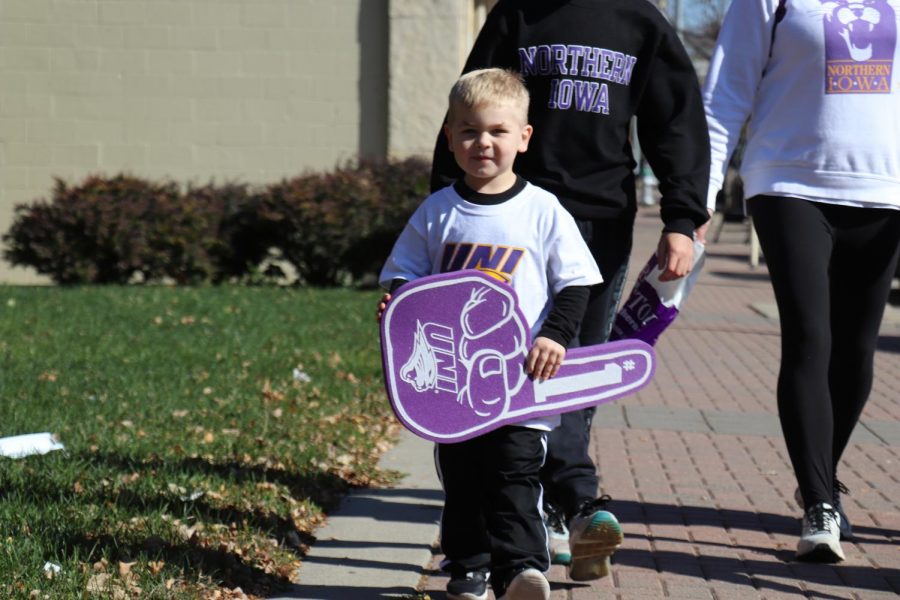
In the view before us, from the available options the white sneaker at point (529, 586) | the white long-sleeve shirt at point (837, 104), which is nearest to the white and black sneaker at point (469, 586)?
the white sneaker at point (529, 586)

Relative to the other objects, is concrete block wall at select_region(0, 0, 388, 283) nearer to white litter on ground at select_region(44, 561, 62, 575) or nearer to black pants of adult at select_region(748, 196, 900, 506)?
black pants of adult at select_region(748, 196, 900, 506)

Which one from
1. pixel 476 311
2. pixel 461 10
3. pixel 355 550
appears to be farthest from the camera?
pixel 461 10

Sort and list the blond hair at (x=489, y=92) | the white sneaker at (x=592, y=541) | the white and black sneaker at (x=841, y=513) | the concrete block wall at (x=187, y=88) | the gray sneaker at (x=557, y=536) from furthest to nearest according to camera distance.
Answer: the concrete block wall at (x=187, y=88)
the white and black sneaker at (x=841, y=513)
the gray sneaker at (x=557, y=536)
the white sneaker at (x=592, y=541)
the blond hair at (x=489, y=92)

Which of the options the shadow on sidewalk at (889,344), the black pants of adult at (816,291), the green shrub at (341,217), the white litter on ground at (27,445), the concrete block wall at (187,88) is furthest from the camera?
the concrete block wall at (187,88)

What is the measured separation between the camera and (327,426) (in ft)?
21.0

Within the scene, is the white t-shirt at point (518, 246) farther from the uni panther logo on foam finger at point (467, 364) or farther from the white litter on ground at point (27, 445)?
the white litter on ground at point (27, 445)

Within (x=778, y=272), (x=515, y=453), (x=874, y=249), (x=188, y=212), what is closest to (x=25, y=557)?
(x=515, y=453)

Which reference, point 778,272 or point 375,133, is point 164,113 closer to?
point 375,133

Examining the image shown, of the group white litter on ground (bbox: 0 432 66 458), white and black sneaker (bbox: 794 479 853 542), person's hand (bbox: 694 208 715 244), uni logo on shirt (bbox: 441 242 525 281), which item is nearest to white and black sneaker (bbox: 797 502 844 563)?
white and black sneaker (bbox: 794 479 853 542)

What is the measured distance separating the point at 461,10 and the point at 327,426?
9.17m

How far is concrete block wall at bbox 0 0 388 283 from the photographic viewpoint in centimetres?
1502

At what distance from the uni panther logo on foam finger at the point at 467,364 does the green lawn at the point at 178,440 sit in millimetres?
808

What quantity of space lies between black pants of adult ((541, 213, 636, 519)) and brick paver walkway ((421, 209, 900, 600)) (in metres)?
0.30

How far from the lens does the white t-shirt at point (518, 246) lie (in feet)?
11.8
